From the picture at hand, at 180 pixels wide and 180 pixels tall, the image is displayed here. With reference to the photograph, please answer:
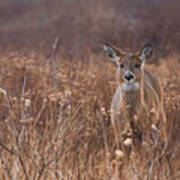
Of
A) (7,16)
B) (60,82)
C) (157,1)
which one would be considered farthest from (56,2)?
(60,82)

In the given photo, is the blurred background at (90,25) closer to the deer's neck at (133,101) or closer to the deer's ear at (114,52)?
the deer's ear at (114,52)

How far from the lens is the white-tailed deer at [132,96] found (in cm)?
616

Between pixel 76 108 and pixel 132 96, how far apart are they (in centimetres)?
83

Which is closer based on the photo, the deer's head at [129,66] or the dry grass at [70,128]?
the dry grass at [70,128]

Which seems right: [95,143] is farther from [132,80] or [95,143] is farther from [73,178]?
[73,178]

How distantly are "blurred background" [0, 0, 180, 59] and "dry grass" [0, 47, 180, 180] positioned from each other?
7.54ft

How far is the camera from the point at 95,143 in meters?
6.00

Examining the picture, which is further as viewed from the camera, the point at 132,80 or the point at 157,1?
the point at 157,1

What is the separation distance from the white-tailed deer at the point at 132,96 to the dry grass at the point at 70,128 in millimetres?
213

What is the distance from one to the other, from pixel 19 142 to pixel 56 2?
82.5 ft

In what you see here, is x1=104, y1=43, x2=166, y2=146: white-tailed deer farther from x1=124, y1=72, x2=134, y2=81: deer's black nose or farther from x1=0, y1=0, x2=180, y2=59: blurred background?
x1=0, y1=0, x2=180, y2=59: blurred background

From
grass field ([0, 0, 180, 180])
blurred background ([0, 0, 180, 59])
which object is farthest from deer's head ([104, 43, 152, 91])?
blurred background ([0, 0, 180, 59])

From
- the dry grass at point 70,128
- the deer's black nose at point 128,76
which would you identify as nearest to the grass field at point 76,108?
the dry grass at point 70,128

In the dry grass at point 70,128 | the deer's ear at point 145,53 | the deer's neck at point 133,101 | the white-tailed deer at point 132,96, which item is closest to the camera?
the dry grass at point 70,128
